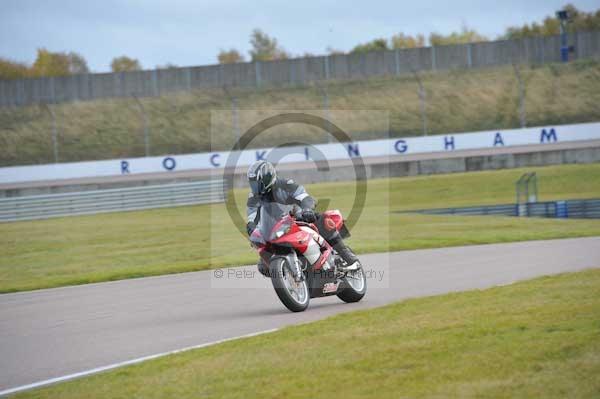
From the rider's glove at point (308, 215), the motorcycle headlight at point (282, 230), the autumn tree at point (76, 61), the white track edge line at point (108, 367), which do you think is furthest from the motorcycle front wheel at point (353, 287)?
the autumn tree at point (76, 61)

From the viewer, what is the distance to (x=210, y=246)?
850 inches

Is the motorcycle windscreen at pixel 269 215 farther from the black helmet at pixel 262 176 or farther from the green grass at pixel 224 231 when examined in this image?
the green grass at pixel 224 231

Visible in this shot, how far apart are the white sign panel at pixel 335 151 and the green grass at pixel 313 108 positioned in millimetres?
5233

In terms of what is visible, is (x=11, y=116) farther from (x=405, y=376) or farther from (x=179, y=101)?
(x=405, y=376)

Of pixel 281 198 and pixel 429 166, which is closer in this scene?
pixel 281 198

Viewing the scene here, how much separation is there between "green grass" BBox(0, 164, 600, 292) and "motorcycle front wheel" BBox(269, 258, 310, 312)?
6.79 m

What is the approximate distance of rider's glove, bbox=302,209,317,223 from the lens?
33.5 feet

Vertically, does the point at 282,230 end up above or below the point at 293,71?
below

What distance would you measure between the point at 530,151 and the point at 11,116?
31.8 meters

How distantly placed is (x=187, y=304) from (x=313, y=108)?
4519 centimetres

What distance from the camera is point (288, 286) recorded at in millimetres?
10188

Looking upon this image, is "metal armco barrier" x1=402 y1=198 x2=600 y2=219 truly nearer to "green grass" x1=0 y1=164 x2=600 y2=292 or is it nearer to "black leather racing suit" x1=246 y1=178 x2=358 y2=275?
"green grass" x1=0 y1=164 x2=600 y2=292

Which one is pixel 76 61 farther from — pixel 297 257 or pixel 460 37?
pixel 297 257

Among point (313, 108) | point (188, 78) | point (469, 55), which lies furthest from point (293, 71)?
point (469, 55)
